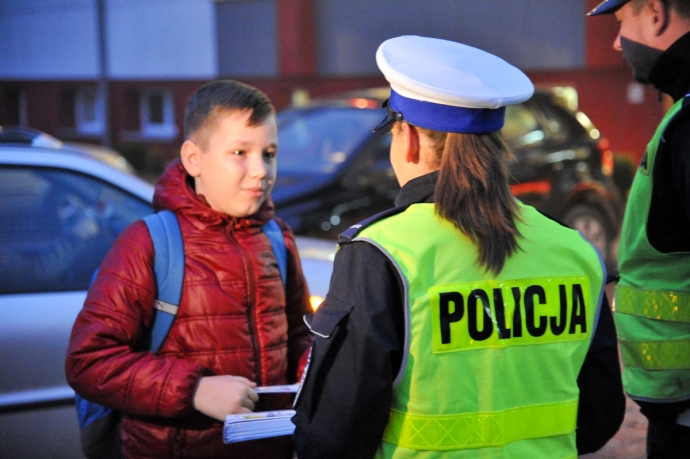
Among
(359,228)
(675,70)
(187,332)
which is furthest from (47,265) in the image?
(675,70)

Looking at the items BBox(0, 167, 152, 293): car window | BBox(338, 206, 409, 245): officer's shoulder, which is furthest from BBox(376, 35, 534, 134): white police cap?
BBox(0, 167, 152, 293): car window

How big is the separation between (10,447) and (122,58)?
66.3ft

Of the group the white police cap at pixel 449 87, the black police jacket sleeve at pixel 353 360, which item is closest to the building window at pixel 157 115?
the white police cap at pixel 449 87

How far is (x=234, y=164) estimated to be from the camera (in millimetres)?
2309

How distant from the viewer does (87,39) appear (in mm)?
22250

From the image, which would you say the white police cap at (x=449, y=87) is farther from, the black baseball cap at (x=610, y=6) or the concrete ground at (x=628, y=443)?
the concrete ground at (x=628, y=443)

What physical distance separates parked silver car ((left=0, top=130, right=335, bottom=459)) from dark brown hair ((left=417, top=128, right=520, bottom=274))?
184 centimetres

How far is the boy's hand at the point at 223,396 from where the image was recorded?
6.76 ft

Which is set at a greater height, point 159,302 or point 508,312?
point 508,312

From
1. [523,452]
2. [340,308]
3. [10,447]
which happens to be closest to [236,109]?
[340,308]

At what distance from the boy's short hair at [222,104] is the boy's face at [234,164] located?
0.06ft

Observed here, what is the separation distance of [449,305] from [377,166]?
4918 millimetres

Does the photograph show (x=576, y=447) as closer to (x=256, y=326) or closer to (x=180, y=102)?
(x=256, y=326)

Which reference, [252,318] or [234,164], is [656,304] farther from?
[234,164]
